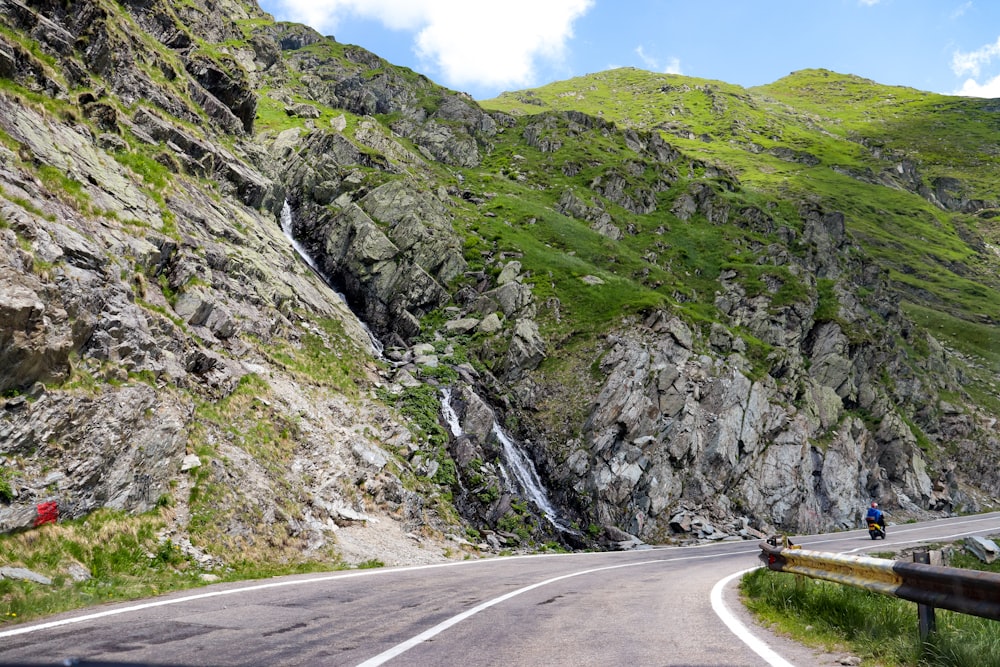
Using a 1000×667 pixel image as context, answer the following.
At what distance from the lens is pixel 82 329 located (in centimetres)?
1355

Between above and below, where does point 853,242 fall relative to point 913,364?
above

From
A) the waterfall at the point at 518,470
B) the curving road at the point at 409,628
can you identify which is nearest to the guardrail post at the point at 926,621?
the curving road at the point at 409,628

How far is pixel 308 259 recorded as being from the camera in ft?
139

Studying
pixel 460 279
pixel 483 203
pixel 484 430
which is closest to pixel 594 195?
pixel 483 203

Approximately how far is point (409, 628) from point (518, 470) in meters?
24.1

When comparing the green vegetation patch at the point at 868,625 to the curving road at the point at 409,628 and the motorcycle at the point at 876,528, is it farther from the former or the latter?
the motorcycle at the point at 876,528

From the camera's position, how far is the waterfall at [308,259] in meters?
37.1

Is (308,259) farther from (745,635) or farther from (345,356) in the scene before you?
(745,635)

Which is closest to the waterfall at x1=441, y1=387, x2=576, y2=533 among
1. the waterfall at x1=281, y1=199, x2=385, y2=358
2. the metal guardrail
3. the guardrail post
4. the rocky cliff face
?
the rocky cliff face

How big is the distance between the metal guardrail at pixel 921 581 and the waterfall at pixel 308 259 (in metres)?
30.6

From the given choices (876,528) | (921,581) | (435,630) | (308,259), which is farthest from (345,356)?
(876,528)

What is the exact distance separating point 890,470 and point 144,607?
57.2 meters

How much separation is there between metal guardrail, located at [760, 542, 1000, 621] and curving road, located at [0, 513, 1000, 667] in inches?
46.4

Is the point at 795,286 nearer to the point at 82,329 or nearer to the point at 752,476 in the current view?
the point at 752,476
